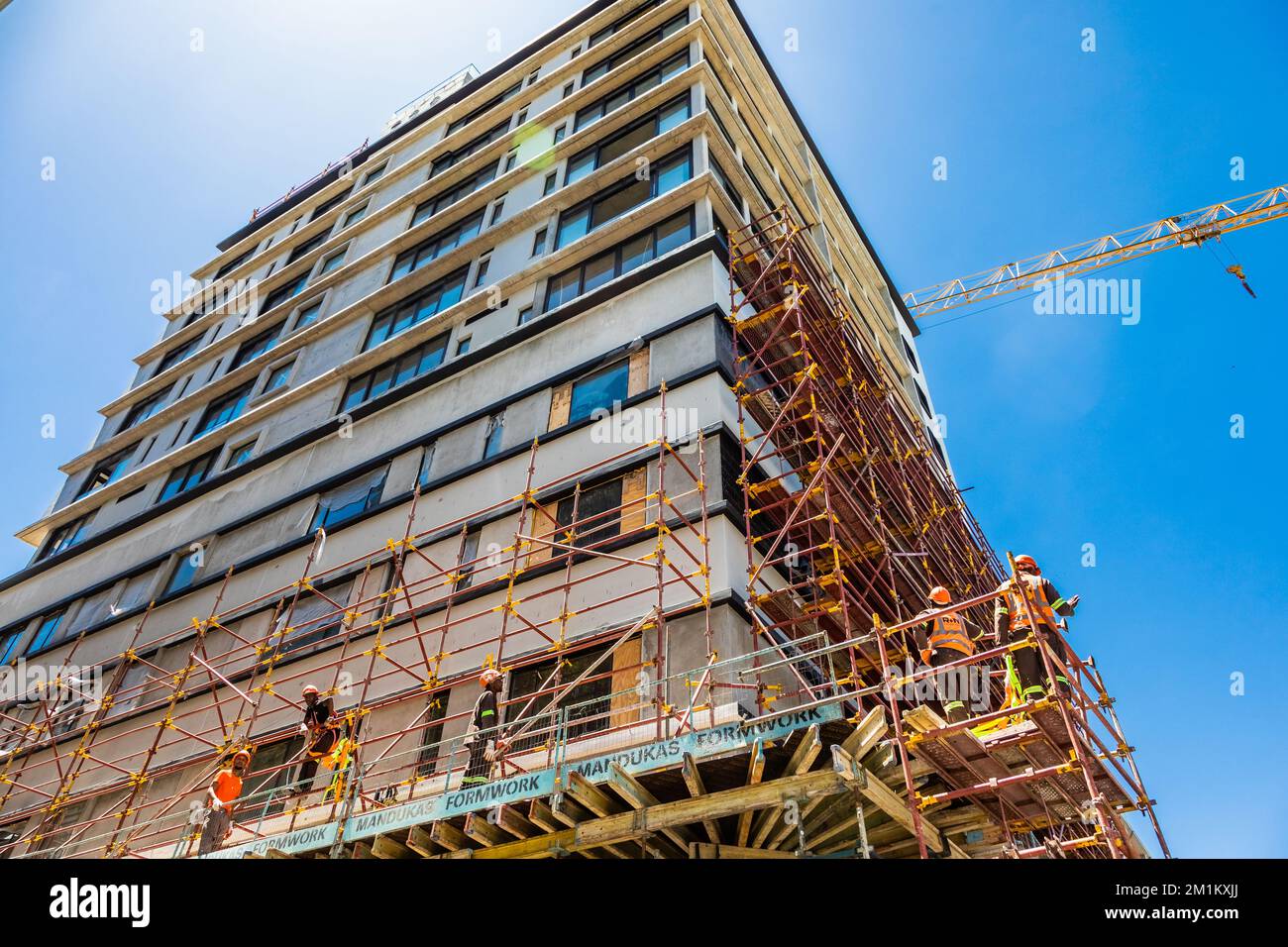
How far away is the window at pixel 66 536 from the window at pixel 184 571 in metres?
8.06

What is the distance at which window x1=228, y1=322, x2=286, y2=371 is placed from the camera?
3341cm

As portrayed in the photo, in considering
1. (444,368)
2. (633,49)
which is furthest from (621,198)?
(633,49)

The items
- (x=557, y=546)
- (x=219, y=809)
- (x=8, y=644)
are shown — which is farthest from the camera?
(x=8, y=644)

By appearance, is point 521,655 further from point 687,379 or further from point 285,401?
point 285,401

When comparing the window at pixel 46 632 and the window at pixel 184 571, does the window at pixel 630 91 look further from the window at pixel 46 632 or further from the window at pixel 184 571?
the window at pixel 46 632

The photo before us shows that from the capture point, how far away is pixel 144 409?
36406mm

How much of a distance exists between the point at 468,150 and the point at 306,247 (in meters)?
8.89

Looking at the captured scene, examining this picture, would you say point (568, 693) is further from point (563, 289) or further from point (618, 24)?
point (618, 24)

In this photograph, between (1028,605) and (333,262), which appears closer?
(1028,605)

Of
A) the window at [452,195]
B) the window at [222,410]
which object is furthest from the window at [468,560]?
the window at [222,410]

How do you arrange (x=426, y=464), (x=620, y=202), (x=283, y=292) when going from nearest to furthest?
(x=426, y=464), (x=620, y=202), (x=283, y=292)

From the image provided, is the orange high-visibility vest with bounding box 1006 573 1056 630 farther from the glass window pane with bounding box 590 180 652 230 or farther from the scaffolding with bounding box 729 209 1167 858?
the glass window pane with bounding box 590 180 652 230

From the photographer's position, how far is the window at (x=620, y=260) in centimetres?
2262
